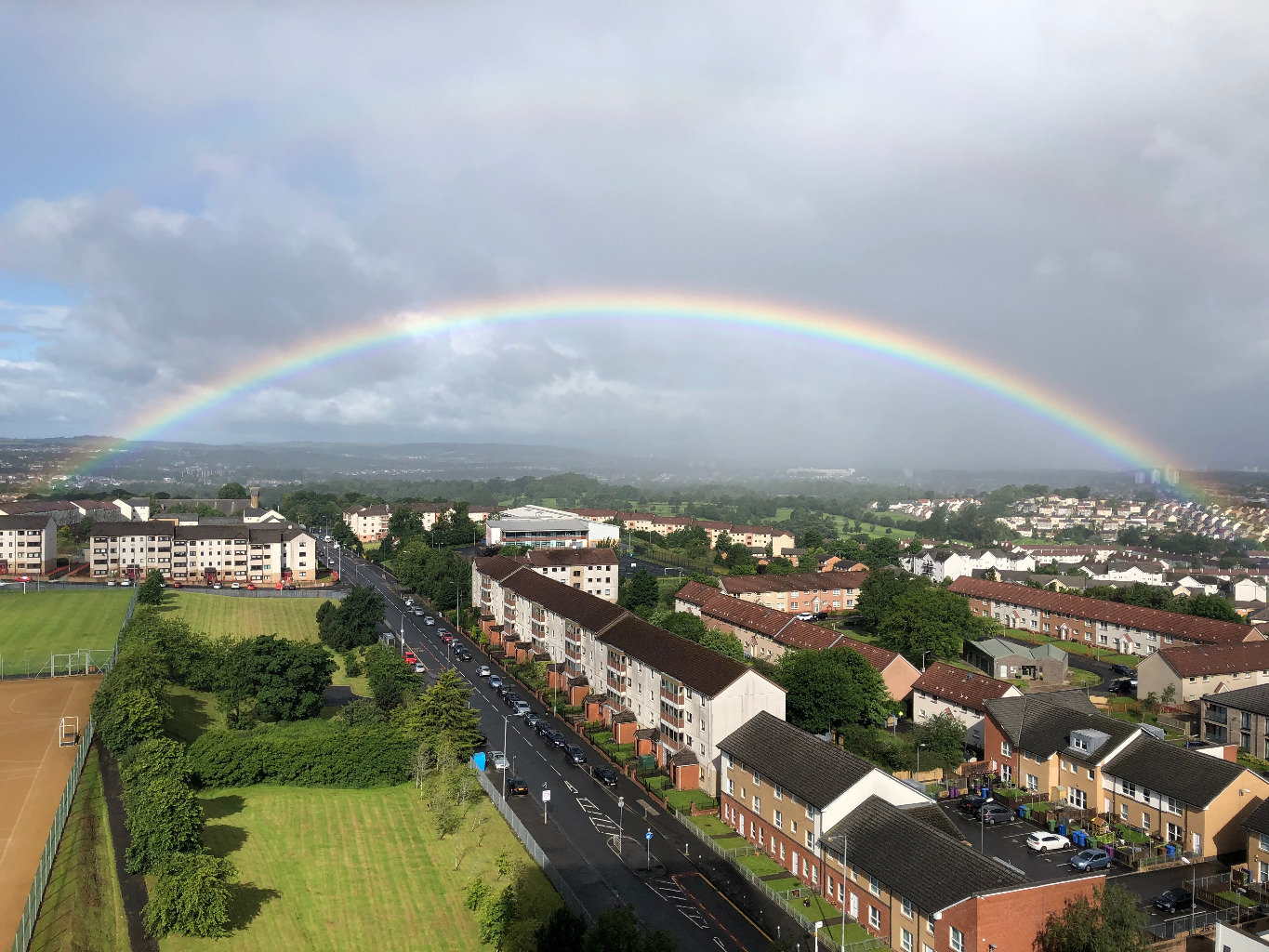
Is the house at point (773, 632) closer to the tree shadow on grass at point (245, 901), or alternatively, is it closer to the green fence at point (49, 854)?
the tree shadow on grass at point (245, 901)

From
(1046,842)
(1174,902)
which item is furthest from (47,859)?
(1174,902)

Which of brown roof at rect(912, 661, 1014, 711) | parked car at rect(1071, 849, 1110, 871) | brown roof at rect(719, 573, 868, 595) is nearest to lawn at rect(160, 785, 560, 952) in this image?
parked car at rect(1071, 849, 1110, 871)

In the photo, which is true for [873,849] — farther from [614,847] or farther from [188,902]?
[188,902]

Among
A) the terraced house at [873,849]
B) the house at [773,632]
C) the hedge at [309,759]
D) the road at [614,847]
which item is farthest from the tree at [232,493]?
the terraced house at [873,849]

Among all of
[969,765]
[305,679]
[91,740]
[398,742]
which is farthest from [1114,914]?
[91,740]

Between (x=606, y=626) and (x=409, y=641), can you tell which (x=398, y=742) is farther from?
(x=409, y=641)

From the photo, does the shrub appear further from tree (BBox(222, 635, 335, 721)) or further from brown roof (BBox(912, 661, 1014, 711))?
brown roof (BBox(912, 661, 1014, 711))
